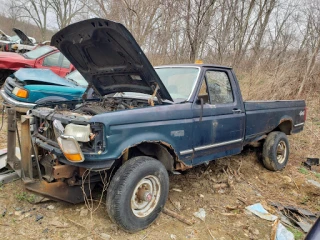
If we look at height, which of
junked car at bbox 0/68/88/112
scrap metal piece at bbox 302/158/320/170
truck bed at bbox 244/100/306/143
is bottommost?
scrap metal piece at bbox 302/158/320/170

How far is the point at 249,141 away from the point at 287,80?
22.9 feet

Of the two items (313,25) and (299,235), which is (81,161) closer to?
(299,235)

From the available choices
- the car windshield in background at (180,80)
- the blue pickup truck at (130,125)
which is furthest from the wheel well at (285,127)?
the car windshield in background at (180,80)

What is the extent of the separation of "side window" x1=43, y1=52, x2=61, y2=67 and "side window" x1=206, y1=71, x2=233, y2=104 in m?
5.47

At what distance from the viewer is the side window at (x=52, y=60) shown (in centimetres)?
761

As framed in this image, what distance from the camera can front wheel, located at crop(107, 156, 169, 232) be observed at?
8.72 ft

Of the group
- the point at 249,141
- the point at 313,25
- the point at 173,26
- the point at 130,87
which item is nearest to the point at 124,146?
the point at 130,87

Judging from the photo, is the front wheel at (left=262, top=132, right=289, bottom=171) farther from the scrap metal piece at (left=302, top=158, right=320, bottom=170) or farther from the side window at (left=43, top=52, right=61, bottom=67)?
the side window at (left=43, top=52, right=61, bottom=67)

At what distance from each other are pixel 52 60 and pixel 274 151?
250 inches

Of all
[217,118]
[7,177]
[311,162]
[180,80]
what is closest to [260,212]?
[217,118]

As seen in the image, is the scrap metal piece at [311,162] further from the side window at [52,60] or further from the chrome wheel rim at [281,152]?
the side window at [52,60]

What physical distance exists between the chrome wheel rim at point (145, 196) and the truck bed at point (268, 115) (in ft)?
6.59

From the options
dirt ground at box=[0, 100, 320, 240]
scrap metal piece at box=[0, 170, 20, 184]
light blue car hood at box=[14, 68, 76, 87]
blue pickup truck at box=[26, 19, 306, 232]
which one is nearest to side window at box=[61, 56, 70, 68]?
light blue car hood at box=[14, 68, 76, 87]

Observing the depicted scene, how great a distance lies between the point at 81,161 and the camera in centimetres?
247
